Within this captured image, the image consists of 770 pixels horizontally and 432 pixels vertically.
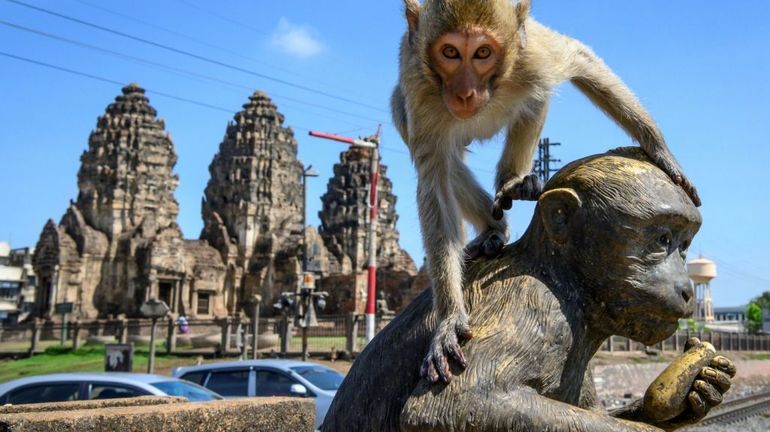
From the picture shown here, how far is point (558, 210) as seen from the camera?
2.55m

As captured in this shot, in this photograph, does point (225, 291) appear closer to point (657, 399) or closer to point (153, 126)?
point (153, 126)

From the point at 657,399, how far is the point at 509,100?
121 centimetres

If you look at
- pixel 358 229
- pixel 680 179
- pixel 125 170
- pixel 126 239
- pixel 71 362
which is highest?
pixel 125 170

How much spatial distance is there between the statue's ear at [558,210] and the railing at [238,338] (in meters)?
20.8

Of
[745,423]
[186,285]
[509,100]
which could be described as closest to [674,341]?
[745,423]

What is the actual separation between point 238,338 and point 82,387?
688 inches

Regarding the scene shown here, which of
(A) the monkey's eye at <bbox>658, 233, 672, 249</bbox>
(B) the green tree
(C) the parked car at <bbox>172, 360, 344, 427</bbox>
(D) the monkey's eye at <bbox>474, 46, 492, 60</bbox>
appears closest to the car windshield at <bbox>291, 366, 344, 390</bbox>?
(C) the parked car at <bbox>172, 360, 344, 427</bbox>

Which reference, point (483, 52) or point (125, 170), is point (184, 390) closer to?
point (483, 52)

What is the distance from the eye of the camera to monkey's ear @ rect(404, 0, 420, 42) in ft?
9.82

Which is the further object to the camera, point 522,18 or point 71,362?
point 71,362

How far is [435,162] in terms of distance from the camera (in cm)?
302

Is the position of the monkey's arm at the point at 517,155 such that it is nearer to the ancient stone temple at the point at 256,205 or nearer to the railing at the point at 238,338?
the railing at the point at 238,338

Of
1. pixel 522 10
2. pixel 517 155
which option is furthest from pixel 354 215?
pixel 522 10

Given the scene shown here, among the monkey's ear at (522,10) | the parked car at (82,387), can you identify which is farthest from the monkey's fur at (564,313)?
the parked car at (82,387)
